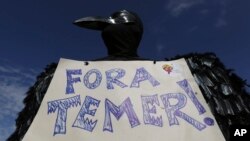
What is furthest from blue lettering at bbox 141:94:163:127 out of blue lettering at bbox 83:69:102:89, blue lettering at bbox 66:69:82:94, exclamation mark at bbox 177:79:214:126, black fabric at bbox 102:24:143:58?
black fabric at bbox 102:24:143:58

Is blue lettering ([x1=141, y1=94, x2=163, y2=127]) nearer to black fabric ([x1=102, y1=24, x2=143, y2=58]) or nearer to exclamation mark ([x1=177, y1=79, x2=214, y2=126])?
exclamation mark ([x1=177, y1=79, x2=214, y2=126])

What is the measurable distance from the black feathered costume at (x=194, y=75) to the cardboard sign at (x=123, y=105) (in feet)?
0.46

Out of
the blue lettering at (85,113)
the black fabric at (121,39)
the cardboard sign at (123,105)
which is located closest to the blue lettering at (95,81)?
the cardboard sign at (123,105)

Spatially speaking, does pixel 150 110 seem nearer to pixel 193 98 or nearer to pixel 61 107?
pixel 193 98

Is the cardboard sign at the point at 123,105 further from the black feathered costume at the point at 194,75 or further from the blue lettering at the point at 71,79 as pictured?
the black feathered costume at the point at 194,75

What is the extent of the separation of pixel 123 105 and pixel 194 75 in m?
0.60

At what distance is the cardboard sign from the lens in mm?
2361

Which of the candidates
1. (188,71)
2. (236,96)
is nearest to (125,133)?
(188,71)

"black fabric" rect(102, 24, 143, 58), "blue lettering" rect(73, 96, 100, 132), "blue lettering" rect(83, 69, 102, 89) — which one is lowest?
"blue lettering" rect(73, 96, 100, 132)

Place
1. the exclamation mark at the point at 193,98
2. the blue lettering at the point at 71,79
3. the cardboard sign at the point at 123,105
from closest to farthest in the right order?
the cardboard sign at the point at 123,105 < the exclamation mark at the point at 193,98 < the blue lettering at the point at 71,79

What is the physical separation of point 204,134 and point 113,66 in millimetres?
Answer: 710

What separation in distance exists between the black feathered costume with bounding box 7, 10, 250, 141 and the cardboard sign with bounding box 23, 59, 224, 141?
141 mm

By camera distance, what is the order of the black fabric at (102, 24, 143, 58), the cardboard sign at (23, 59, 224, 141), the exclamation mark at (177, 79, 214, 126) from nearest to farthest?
1. the cardboard sign at (23, 59, 224, 141)
2. the exclamation mark at (177, 79, 214, 126)
3. the black fabric at (102, 24, 143, 58)

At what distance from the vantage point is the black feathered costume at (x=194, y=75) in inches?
103
